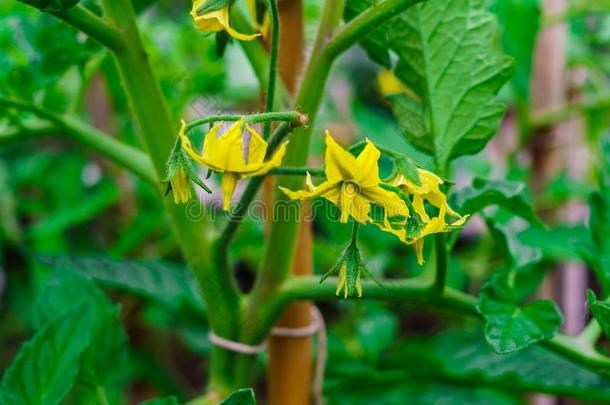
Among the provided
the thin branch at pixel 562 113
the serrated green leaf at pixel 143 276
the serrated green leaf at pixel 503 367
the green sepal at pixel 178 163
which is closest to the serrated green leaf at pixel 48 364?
the serrated green leaf at pixel 143 276

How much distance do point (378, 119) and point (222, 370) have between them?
0.56 metres

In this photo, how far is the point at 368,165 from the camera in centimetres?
34

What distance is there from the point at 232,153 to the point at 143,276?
361mm

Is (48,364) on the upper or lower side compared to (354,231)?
lower

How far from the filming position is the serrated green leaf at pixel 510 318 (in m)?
0.45

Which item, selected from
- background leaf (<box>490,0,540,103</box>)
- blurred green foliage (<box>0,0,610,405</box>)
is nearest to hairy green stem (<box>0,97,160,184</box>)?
blurred green foliage (<box>0,0,610,405</box>)

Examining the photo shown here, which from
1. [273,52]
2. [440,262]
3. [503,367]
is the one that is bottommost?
[503,367]

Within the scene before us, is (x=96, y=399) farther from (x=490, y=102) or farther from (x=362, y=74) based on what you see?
(x=362, y=74)

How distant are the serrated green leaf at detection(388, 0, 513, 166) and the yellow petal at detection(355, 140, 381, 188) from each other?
16 cm

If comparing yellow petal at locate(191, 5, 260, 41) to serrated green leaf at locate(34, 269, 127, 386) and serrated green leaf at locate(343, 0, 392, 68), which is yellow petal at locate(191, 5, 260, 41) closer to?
serrated green leaf at locate(343, 0, 392, 68)

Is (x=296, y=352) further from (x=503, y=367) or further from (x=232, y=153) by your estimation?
(x=232, y=153)

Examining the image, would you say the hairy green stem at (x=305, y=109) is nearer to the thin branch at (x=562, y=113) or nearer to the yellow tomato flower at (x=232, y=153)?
the yellow tomato flower at (x=232, y=153)

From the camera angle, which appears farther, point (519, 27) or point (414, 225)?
point (519, 27)

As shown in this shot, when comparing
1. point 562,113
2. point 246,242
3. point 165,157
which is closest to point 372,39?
point 165,157
